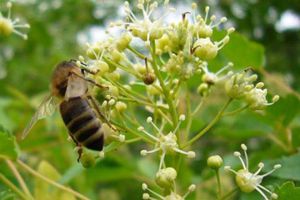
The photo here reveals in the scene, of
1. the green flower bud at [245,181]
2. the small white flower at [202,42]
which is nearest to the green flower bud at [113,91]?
the small white flower at [202,42]

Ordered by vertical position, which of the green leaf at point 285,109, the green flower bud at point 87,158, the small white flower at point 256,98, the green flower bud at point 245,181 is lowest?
the green leaf at point 285,109

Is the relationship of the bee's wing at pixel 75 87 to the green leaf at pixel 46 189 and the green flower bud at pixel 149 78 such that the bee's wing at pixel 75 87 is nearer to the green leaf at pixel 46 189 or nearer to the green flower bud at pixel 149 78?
the green flower bud at pixel 149 78

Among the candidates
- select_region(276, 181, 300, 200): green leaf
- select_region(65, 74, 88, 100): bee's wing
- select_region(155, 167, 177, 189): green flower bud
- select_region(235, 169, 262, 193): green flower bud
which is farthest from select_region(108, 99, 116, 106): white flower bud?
select_region(276, 181, 300, 200): green leaf

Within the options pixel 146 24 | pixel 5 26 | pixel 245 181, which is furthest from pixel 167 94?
pixel 5 26

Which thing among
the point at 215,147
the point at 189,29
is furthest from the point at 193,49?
the point at 215,147

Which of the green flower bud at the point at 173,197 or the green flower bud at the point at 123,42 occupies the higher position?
the green flower bud at the point at 123,42

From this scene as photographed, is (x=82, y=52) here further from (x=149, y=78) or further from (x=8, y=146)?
(x=149, y=78)

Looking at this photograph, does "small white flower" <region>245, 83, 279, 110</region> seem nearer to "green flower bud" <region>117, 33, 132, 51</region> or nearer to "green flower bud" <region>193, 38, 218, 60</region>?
"green flower bud" <region>193, 38, 218, 60</region>
